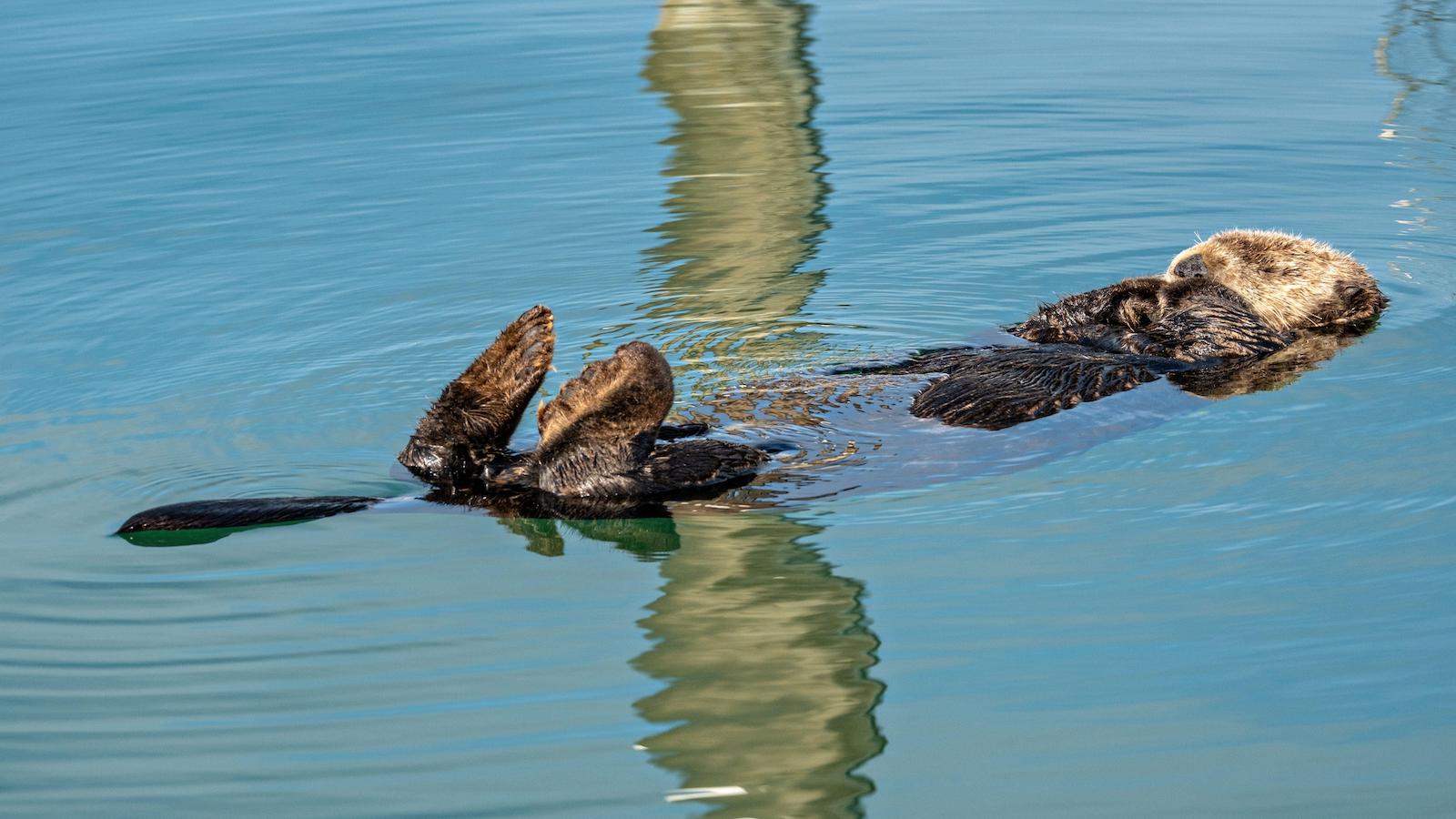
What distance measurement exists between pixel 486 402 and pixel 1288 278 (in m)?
2.74

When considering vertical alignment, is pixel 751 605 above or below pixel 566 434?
below

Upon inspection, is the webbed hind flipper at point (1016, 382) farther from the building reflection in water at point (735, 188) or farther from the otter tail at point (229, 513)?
the otter tail at point (229, 513)

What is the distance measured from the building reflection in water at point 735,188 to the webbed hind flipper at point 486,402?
1.08 metres

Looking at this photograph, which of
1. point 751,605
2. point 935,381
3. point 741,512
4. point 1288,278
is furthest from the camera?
point 1288,278

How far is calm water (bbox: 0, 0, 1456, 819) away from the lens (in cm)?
273

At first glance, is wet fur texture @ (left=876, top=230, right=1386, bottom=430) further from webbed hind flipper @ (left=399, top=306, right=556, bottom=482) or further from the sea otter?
webbed hind flipper @ (left=399, top=306, right=556, bottom=482)

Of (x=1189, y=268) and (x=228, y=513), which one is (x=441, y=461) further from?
(x=1189, y=268)

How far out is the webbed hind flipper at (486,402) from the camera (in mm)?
3746

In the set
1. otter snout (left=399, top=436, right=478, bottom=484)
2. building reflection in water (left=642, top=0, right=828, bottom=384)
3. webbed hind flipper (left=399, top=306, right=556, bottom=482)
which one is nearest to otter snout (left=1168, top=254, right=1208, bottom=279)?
building reflection in water (left=642, top=0, right=828, bottom=384)

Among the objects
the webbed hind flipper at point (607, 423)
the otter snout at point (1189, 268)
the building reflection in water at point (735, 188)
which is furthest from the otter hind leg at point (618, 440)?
the otter snout at point (1189, 268)

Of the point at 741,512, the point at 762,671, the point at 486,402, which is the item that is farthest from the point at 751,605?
the point at 486,402

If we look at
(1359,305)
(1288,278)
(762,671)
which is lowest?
(762,671)

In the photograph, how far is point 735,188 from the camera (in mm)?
6988

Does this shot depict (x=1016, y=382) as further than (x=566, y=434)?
Yes
